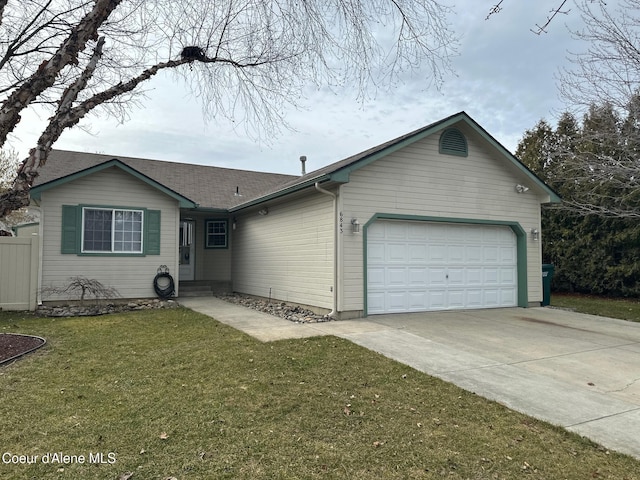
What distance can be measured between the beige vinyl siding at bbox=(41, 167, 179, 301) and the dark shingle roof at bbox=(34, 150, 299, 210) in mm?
2355

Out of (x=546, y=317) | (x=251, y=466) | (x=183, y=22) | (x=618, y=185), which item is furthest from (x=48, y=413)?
(x=618, y=185)

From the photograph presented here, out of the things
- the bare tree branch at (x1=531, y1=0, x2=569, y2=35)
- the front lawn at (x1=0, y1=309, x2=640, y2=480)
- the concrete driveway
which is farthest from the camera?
the concrete driveway

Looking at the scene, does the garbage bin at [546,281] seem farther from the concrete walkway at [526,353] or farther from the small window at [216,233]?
the small window at [216,233]

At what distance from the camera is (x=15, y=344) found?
665cm

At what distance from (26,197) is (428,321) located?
24.3 ft

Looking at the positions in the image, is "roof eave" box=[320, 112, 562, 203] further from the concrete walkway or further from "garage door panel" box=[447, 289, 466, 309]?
"garage door panel" box=[447, 289, 466, 309]

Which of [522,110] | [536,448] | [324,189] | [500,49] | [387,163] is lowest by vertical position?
[536,448]

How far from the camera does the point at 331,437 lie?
11.9 feet

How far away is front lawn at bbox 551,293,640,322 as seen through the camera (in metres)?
11.3

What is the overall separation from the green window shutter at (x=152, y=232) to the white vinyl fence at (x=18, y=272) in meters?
2.69

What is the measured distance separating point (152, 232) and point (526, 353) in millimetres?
9922

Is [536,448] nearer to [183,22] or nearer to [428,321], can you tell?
[428,321]

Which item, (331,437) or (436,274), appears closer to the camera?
(331,437)

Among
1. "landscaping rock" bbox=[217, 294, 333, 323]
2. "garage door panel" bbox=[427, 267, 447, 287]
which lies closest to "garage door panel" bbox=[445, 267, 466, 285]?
"garage door panel" bbox=[427, 267, 447, 287]
